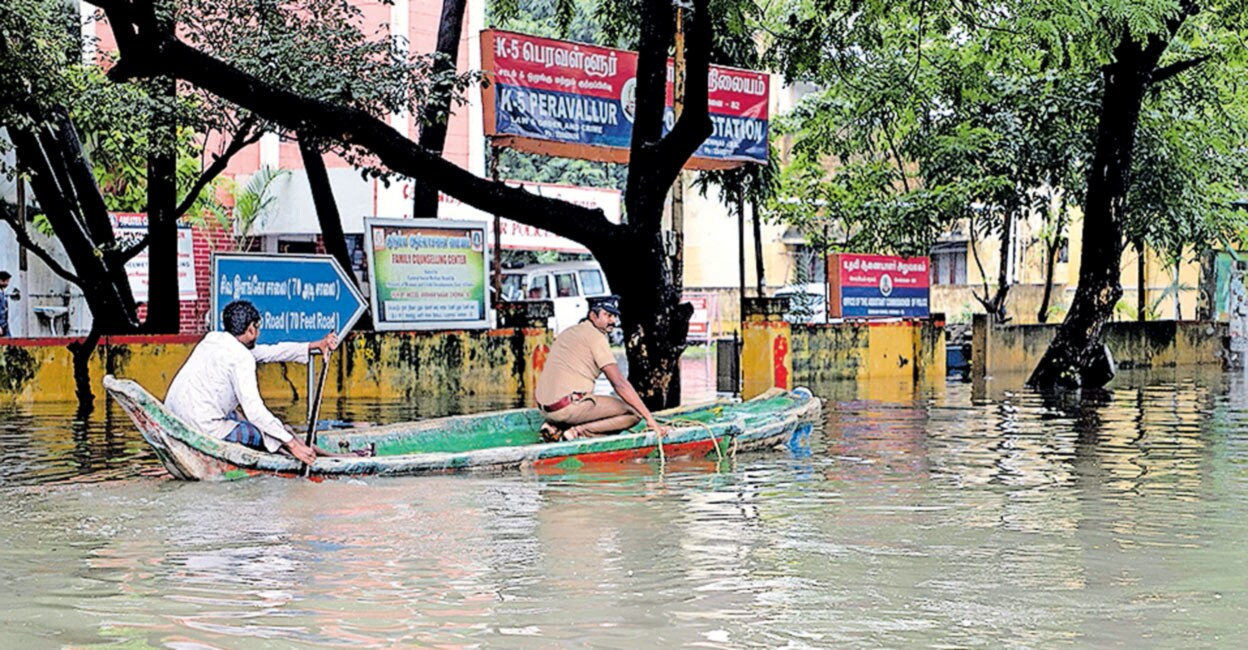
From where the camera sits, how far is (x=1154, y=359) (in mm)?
30359

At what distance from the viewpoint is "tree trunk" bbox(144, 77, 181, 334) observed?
19278 mm

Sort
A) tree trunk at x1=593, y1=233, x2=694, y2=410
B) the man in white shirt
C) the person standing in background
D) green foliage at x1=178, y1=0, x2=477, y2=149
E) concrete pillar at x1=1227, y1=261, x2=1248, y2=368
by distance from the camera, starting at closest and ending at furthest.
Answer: the man in white shirt → tree trunk at x1=593, y1=233, x2=694, y2=410 → green foliage at x1=178, y1=0, x2=477, y2=149 → the person standing in background → concrete pillar at x1=1227, y1=261, x2=1248, y2=368

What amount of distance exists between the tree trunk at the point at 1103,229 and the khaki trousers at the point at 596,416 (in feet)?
36.0

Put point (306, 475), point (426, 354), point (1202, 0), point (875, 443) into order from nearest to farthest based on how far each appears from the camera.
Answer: point (306, 475), point (875, 443), point (1202, 0), point (426, 354)

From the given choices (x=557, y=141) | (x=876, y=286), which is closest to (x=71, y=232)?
(x=557, y=141)

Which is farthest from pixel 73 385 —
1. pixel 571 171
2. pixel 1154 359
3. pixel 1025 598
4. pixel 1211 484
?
pixel 571 171

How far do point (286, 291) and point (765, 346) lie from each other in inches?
298

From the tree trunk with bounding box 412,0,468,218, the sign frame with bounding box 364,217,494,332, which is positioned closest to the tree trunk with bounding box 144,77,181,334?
the sign frame with bounding box 364,217,494,332

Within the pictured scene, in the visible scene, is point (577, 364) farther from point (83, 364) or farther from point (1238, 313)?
point (1238, 313)

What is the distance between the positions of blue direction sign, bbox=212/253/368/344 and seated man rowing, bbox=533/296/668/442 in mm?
4916

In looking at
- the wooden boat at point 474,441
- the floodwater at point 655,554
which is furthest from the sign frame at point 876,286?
the floodwater at point 655,554

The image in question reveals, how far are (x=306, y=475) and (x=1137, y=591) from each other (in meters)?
5.90

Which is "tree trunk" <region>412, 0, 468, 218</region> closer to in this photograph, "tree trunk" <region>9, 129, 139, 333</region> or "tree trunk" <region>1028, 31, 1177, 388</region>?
"tree trunk" <region>9, 129, 139, 333</region>

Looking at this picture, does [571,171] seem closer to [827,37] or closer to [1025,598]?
[827,37]
